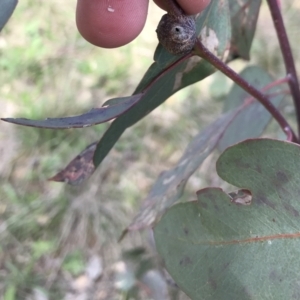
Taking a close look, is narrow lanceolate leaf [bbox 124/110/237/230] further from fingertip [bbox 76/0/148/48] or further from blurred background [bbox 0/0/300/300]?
blurred background [bbox 0/0/300/300]

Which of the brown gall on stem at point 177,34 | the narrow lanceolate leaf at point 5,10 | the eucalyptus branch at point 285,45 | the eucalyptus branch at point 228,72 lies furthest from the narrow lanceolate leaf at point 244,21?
the narrow lanceolate leaf at point 5,10

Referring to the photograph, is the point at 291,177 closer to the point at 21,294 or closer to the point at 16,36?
the point at 21,294

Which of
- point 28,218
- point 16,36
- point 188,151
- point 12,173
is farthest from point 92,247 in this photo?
point 16,36

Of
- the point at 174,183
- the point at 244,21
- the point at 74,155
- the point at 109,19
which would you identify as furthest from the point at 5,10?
the point at 74,155

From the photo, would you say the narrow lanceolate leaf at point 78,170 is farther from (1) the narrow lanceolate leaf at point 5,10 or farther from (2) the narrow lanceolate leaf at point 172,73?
(1) the narrow lanceolate leaf at point 5,10

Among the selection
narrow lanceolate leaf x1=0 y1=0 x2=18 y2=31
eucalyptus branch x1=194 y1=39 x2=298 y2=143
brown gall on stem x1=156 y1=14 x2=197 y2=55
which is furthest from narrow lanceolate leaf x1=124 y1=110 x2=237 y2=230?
narrow lanceolate leaf x1=0 y1=0 x2=18 y2=31

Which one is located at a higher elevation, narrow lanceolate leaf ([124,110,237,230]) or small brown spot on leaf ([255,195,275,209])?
small brown spot on leaf ([255,195,275,209])
